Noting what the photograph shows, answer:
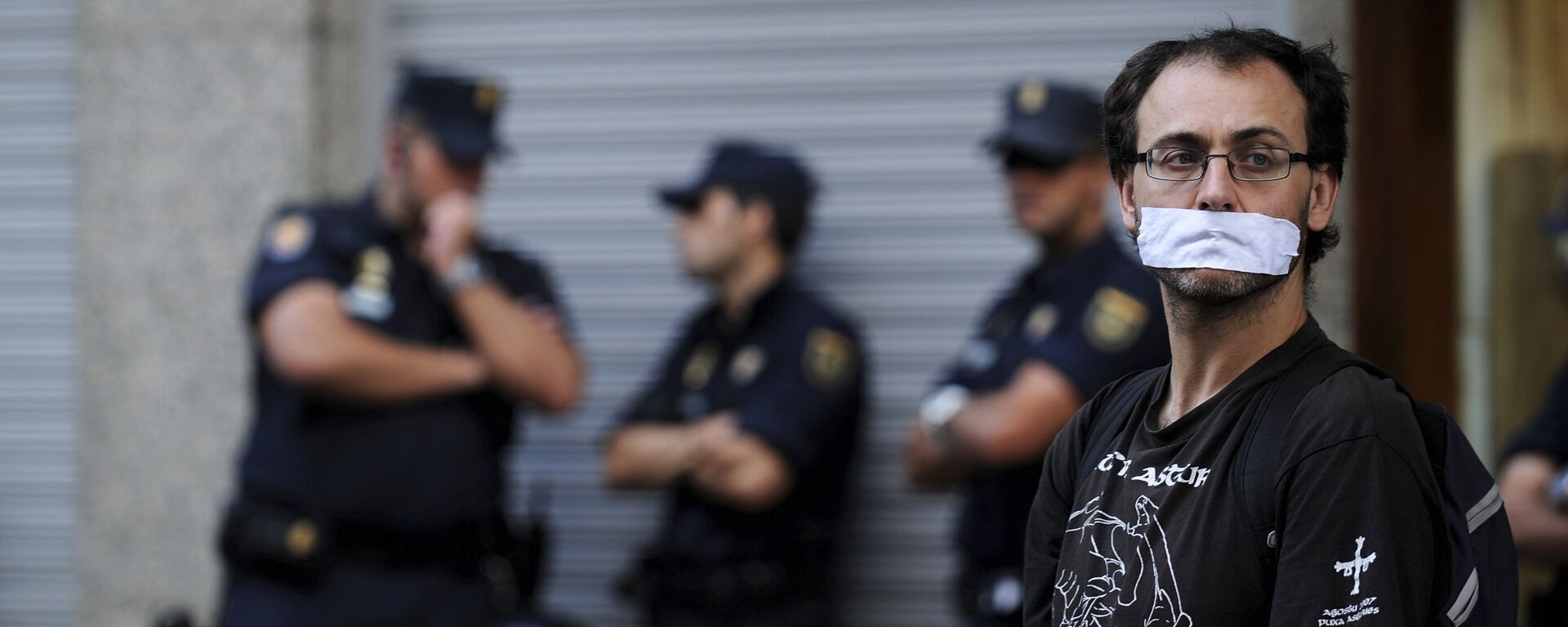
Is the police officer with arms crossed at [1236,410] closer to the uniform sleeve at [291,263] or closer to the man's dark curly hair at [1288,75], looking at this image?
the man's dark curly hair at [1288,75]

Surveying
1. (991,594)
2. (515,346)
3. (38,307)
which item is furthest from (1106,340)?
(38,307)

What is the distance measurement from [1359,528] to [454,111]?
132 inches

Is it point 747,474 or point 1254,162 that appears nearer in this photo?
point 1254,162

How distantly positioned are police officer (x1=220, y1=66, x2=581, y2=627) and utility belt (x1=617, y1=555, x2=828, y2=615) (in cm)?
A: 48

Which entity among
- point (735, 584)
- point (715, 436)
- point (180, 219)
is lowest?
point (735, 584)

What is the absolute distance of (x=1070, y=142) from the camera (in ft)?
13.7

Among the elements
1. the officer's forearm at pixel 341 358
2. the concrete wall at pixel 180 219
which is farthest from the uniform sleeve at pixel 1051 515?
the concrete wall at pixel 180 219

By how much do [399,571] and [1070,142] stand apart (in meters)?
2.05

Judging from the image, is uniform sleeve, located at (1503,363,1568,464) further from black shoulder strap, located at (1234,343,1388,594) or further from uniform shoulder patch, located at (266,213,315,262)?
uniform shoulder patch, located at (266,213,315,262)

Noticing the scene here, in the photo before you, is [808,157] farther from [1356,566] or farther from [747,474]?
[1356,566]

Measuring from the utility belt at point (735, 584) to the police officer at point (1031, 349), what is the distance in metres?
0.53

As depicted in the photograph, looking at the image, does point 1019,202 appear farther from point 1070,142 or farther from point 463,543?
point 463,543

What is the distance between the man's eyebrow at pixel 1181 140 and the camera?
1.70m

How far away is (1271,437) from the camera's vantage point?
161 centimetres
